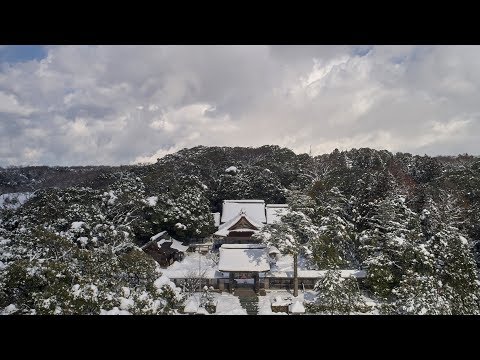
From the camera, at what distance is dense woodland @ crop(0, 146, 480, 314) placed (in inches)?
264

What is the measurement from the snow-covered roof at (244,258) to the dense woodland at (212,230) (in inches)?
66.3

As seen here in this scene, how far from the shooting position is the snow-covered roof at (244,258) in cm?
1216

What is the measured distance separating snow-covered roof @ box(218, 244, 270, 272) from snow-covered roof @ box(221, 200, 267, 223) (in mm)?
6113

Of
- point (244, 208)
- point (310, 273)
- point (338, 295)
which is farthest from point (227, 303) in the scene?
point (244, 208)

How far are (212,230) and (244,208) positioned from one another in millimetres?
2732

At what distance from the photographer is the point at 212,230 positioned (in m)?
18.4

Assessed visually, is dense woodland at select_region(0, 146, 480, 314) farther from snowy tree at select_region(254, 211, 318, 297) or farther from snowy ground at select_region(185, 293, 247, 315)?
snowy ground at select_region(185, 293, 247, 315)

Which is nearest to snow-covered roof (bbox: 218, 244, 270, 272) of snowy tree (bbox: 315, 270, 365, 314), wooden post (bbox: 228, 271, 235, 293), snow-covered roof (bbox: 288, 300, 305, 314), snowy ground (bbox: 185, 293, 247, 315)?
wooden post (bbox: 228, 271, 235, 293)

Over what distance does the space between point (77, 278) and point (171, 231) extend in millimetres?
10579

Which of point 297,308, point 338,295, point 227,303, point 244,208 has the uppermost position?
point 244,208

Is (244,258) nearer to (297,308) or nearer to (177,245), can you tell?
(297,308)
